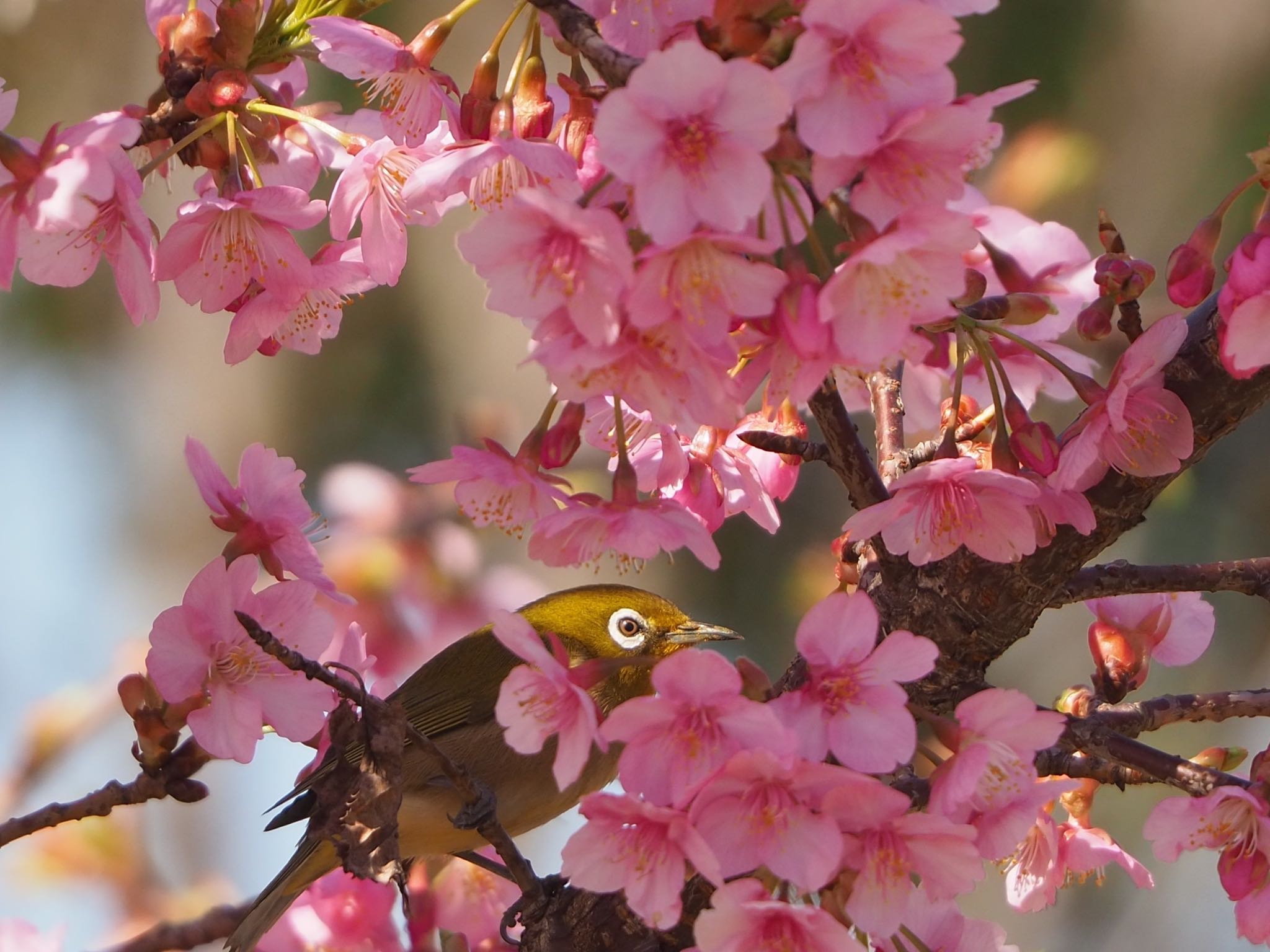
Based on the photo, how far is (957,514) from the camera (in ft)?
3.75

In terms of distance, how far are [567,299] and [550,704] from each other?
1.05ft

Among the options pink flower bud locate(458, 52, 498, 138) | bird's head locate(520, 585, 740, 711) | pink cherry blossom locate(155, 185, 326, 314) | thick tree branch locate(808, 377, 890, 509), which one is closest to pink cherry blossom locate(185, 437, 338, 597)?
pink cherry blossom locate(155, 185, 326, 314)

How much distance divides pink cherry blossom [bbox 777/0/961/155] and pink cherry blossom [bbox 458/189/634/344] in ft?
0.47

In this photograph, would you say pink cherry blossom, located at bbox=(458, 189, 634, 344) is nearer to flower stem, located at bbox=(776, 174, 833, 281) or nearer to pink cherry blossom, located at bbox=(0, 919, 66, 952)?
flower stem, located at bbox=(776, 174, 833, 281)

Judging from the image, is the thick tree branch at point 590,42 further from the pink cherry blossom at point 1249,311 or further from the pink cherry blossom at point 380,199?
the pink cherry blossom at point 1249,311

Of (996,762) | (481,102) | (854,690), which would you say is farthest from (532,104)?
(996,762)

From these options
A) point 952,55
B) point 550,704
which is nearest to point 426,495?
point 550,704

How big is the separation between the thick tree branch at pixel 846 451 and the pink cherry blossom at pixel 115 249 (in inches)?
23.4

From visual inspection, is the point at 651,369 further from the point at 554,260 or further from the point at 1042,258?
the point at 1042,258

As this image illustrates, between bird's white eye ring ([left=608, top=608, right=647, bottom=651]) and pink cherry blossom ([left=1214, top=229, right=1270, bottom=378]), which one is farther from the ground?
pink cherry blossom ([left=1214, top=229, right=1270, bottom=378])

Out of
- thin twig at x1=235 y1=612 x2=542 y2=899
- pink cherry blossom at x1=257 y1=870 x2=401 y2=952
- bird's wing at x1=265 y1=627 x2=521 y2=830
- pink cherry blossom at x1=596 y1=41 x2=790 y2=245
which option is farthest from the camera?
bird's wing at x1=265 y1=627 x2=521 y2=830

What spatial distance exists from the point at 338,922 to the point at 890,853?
1.23 meters

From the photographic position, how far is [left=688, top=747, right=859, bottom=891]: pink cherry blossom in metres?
0.92

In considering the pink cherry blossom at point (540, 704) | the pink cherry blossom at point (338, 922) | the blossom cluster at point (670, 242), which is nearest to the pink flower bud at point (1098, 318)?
the blossom cluster at point (670, 242)
